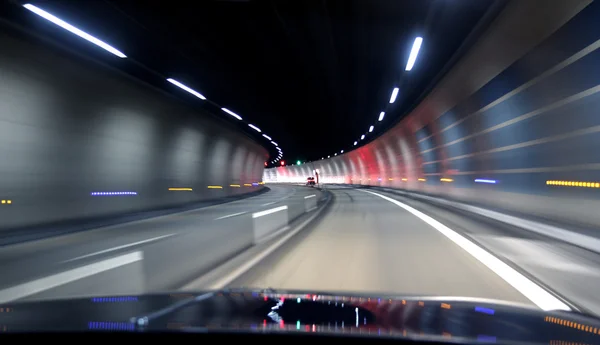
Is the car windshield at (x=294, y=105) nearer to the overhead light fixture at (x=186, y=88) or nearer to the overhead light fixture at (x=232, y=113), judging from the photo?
the overhead light fixture at (x=186, y=88)

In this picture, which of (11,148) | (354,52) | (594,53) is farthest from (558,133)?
(11,148)

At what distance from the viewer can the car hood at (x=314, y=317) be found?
377cm

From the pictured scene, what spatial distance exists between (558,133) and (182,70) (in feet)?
39.9

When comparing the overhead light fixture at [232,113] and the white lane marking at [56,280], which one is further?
the overhead light fixture at [232,113]

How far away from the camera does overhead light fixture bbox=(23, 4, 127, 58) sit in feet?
41.5

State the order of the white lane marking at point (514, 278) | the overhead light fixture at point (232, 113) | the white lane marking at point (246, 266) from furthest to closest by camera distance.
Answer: the overhead light fixture at point (232, 113) < the white lane marking at point (246, 266) < the white lane marking at point (514, 278)

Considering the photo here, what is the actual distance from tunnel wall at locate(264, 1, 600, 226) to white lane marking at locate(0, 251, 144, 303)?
32.5 feet

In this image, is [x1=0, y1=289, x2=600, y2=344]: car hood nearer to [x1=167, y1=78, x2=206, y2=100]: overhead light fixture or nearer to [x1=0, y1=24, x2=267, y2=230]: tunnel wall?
[x1=0, y1=24, x2=267, y2=230]: tunnel wall

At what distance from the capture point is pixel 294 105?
91.1ft

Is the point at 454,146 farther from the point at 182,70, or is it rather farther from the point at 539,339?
the point at 539,339

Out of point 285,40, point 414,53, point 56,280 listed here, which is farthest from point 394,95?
point 56,280

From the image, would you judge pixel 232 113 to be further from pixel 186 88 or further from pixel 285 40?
pixel 285 40

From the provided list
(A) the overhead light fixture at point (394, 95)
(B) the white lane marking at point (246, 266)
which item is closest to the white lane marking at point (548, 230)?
(B) the white lane marking at point (246, 266)

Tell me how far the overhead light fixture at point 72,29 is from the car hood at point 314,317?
961 cm
